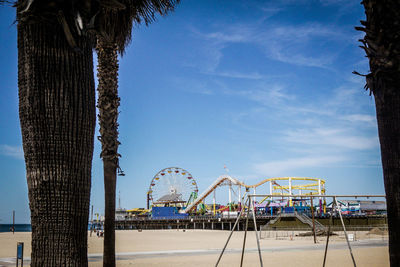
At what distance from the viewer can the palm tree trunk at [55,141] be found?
3326 mm

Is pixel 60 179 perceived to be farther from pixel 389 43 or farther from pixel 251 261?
pixel 251 261

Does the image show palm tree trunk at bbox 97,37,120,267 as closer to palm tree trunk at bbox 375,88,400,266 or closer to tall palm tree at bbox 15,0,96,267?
tall palm tree at bbox 15,0,96,267

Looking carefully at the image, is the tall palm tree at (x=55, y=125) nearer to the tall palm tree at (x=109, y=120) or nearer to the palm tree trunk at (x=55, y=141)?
the palm tree trunk at (x=55, y=141)

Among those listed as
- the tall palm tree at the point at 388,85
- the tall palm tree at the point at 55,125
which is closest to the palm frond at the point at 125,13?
the tall palm tree at the point at 55,125

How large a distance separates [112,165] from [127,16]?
4.16m

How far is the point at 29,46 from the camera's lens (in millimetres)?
3488

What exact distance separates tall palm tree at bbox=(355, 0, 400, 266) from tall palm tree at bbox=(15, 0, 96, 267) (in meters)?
3.79

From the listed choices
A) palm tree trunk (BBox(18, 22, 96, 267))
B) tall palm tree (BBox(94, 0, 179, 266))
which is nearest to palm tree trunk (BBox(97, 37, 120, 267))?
tall palm tree (BBox(94, 0, 179, 266))

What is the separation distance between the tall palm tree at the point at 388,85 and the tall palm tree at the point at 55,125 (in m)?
3.79

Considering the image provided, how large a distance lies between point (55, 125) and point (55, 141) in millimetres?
142

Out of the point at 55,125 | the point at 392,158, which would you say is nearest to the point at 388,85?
the point at 392,158

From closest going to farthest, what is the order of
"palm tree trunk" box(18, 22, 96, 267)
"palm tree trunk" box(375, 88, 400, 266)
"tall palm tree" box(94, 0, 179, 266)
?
"palm tree trunk" box(18, 22, 96, 267) → "palm tree trunk" box(375, 88, 400, 266) → "tall palm tree" box(94, 0, 179, 266)

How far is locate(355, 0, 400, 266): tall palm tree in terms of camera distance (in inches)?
197

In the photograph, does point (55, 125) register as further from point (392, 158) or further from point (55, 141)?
point (392, 158)
